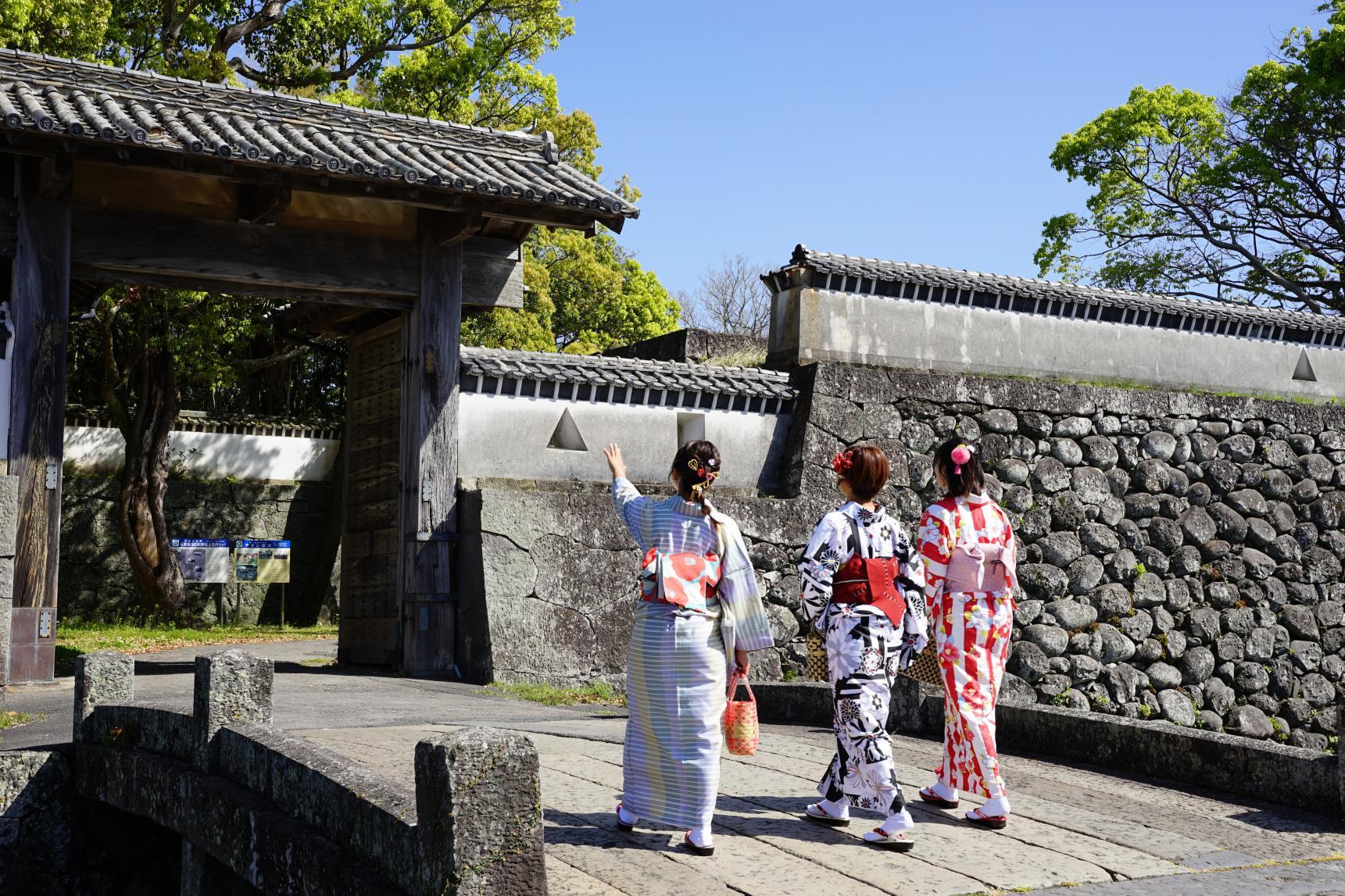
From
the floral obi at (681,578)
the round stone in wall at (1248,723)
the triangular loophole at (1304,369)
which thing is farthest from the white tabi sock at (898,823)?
the triangular loophole at (1304,369)

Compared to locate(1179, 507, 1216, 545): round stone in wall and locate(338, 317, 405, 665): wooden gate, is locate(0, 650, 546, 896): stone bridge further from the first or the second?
locate(1179, 507, 1216, 545): round stone in wall

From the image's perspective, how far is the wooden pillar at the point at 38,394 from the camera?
9.30 meters

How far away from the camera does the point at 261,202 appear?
33.6ft

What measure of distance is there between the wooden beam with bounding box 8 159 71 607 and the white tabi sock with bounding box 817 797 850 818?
21.9 feet

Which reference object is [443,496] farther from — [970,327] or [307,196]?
[970,327]

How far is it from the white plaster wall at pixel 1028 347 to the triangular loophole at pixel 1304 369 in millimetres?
50

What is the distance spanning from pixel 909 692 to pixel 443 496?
466 cm

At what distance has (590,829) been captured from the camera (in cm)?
508

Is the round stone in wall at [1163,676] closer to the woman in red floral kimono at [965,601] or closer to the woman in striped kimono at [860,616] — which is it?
the woman in red floral kimono at [965,601]

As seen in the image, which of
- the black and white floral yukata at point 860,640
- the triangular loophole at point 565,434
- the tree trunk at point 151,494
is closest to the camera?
the black and white floral yukata at point 860,640

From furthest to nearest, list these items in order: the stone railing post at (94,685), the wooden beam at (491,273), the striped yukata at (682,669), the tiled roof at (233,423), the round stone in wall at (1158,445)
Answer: the tiled roof at (233,423) → the round stone in wall at (1158,445) → the wooden beam at (491,273) → the stone railing post at (94,685) → the striped yukata at (682,669)

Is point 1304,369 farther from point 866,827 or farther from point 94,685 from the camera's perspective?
point 94,685

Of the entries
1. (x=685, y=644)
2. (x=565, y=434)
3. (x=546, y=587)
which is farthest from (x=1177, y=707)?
(x=685, y=644)

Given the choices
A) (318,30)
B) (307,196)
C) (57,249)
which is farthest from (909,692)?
(318,30)
